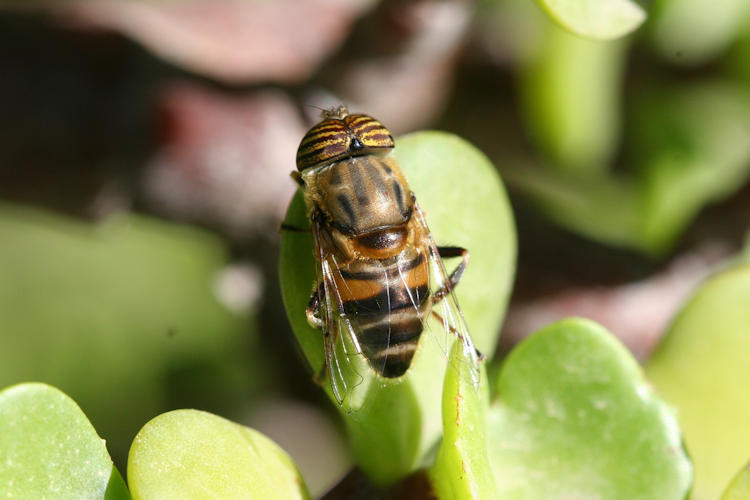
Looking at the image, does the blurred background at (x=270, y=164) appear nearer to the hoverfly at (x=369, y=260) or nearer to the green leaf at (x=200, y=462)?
the hoverfly at (x=369, y=260)

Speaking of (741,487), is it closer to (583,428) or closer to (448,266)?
(583,428)

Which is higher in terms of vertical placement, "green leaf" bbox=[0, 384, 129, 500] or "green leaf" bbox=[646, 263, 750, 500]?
"green leaf" bbox=[0, 384, 129, 500]

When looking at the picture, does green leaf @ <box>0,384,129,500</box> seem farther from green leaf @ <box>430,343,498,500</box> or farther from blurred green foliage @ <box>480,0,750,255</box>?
blurred green foliage @ <box>480,0,750,255</box>

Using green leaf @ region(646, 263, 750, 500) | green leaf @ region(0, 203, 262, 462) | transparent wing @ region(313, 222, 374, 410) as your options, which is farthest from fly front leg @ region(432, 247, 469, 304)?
green leaf @ region(0, 203, 262, 462)

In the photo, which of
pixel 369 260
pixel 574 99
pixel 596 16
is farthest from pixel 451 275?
pixel 574 99

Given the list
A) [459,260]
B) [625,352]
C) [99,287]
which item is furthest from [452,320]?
[99,287]

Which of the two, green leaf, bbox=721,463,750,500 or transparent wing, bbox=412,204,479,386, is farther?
transparent wing, bbox=412,204,479,386
